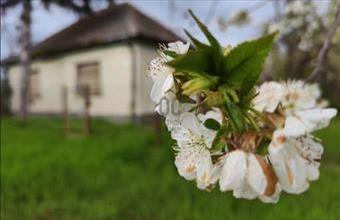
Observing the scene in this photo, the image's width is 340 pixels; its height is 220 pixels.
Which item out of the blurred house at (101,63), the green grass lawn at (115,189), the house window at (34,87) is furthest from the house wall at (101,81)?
the green grass lawn at (115,189)

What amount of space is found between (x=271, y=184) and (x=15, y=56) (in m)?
13.9

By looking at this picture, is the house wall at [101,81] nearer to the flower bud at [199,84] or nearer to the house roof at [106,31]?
the house roof at [106,31]

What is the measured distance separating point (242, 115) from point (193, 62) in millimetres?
65

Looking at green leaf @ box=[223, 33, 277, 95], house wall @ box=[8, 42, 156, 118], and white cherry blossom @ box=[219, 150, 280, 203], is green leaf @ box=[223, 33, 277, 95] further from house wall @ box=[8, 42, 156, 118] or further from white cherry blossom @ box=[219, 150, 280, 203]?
house wall @ box=[8, 42, 156, 118]

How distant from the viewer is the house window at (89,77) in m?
11.7

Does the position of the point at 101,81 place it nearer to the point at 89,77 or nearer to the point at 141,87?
the point at 89,77

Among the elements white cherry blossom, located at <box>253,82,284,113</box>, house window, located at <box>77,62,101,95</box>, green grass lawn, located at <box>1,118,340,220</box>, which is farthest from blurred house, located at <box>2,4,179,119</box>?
white cherry blossom, located at <box>253,82,284,113</box>

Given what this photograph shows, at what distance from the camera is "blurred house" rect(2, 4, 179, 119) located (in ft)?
35.8

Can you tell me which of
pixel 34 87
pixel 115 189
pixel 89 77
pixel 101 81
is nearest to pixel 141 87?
pixel 101 81

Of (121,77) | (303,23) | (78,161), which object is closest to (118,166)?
(78,161)

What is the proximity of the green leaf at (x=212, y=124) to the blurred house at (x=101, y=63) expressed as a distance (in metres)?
9.55

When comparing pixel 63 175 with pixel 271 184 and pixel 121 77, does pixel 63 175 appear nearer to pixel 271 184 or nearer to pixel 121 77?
pixel 271 184

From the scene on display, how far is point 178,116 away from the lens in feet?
1.88

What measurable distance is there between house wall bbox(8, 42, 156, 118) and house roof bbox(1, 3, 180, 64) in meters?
0.20
